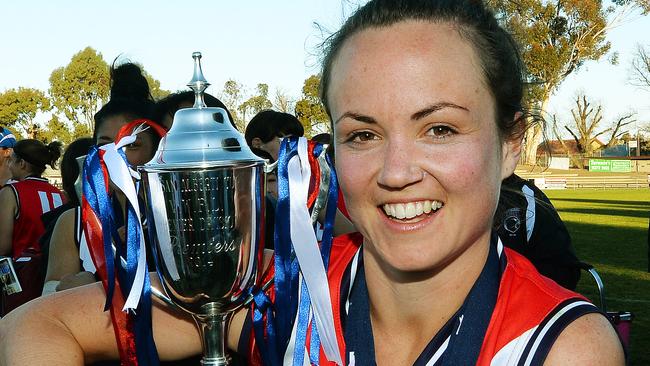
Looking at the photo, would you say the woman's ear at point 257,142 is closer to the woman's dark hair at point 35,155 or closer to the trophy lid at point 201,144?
the woman's dark hair at point 35,155

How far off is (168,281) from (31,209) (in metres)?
3.76

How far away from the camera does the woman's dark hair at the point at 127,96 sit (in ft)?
9.54

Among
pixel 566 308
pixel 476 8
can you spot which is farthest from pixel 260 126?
pixel 566 308

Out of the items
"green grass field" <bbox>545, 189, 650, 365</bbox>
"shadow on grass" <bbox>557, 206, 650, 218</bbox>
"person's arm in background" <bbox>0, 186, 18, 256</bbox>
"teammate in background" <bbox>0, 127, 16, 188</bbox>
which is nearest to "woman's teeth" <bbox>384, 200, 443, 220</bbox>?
"person's arm in background" <bbox>0, 186, 18, 256</bbox>

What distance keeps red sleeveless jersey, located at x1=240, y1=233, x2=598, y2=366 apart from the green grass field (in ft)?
13.8

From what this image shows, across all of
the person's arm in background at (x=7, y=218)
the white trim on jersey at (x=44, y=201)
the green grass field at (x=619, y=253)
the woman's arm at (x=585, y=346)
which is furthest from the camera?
the green grass field at (x=619, y=253)

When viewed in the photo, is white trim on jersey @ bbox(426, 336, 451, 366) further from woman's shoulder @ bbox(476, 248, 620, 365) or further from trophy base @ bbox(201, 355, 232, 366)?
trophy base @ bbox(201, 355, 232, 366)

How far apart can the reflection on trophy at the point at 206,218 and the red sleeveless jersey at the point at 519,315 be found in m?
0.16

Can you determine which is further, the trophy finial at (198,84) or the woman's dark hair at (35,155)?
the woman's dark hair at (35,155)

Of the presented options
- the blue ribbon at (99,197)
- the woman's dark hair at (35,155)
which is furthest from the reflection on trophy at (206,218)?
the woman's dark hair at (35,155)

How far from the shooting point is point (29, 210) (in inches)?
192

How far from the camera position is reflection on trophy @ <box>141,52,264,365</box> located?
56.5 inches

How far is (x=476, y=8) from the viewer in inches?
65.5

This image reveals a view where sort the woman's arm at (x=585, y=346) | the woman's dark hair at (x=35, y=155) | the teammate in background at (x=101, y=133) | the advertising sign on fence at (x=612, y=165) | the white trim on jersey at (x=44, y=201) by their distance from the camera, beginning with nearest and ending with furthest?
→ the woman's arm at (x=585, y=346) < the teammate in background at (x=101, y=133) < the white trim on jersey at (x=44, y=201) < the woman's dark hair at (x=35, y=155) < the advertising sign on fence at (x=612, y=165)
